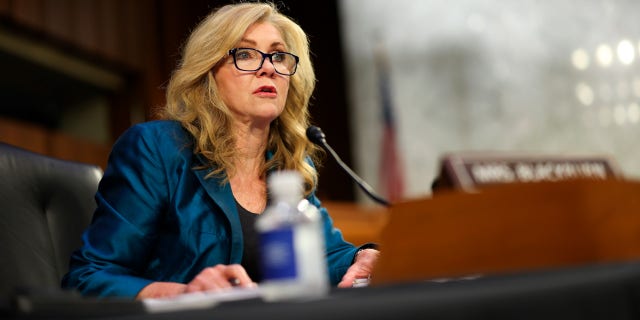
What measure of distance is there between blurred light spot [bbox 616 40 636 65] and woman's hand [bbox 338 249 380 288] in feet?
20.7

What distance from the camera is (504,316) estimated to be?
0.58 metres

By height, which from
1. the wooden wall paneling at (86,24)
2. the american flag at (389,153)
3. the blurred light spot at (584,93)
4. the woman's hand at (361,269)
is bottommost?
the american flag at (389,153)

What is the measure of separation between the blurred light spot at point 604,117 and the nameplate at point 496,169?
6.52 metres

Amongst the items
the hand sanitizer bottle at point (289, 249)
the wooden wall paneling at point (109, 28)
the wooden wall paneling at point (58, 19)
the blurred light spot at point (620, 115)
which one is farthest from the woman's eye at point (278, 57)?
the blurred light spot at point (620, 115)

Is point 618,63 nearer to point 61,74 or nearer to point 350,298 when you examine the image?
point 61,74

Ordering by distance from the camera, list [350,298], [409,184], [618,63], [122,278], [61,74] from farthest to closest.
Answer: [409,184]
[618,63]
[61,74]
[122,278]
[350,298]

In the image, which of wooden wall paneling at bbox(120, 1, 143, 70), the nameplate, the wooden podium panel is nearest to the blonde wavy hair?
the nameplate

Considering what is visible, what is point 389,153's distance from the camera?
7441 mm

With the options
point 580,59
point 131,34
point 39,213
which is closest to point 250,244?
point 39,213

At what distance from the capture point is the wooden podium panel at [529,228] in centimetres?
74

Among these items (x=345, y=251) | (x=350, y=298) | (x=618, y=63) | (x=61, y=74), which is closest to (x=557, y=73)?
(x=618, y=63)

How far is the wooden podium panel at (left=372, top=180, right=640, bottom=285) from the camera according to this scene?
74cm

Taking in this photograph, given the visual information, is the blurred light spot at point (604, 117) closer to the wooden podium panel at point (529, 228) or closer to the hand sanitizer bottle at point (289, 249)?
the wooden podium panel at point (529, 228)

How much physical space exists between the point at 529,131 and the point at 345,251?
237 inches
